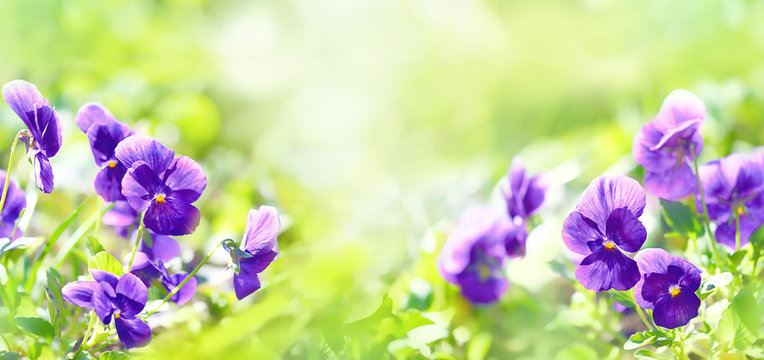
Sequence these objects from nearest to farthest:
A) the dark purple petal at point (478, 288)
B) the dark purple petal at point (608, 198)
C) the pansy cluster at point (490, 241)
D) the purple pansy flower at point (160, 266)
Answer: the dark purple petal at point (608, 198) < the purple pansy flower at point (160, 266) < the pansy cluster at point (490, 241) < the dark purple petal at point (478, 288)

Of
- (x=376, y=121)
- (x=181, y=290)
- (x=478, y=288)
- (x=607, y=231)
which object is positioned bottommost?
(x=376, y=121)

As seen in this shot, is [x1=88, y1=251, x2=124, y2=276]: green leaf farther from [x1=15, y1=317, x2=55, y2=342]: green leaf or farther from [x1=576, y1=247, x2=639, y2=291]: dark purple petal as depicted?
[x1=576, y1=247, x2=639, y2=291]: dark purple petal

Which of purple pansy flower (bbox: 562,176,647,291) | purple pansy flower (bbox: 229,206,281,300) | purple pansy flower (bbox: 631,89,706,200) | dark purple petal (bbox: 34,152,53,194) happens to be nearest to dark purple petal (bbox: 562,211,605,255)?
purple pansy flower (bbox: 562,176,647,291)

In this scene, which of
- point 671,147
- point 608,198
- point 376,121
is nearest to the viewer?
point 608,198

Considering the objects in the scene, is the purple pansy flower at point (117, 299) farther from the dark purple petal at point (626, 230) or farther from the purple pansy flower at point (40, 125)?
the dark purple petal at point (626, 230)

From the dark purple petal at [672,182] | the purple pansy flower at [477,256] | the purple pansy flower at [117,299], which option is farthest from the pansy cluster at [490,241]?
the purple pansy flower at [117,299]

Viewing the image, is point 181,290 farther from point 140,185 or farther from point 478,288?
point 478,288

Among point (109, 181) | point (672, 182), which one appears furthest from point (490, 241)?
point (109, 181)
